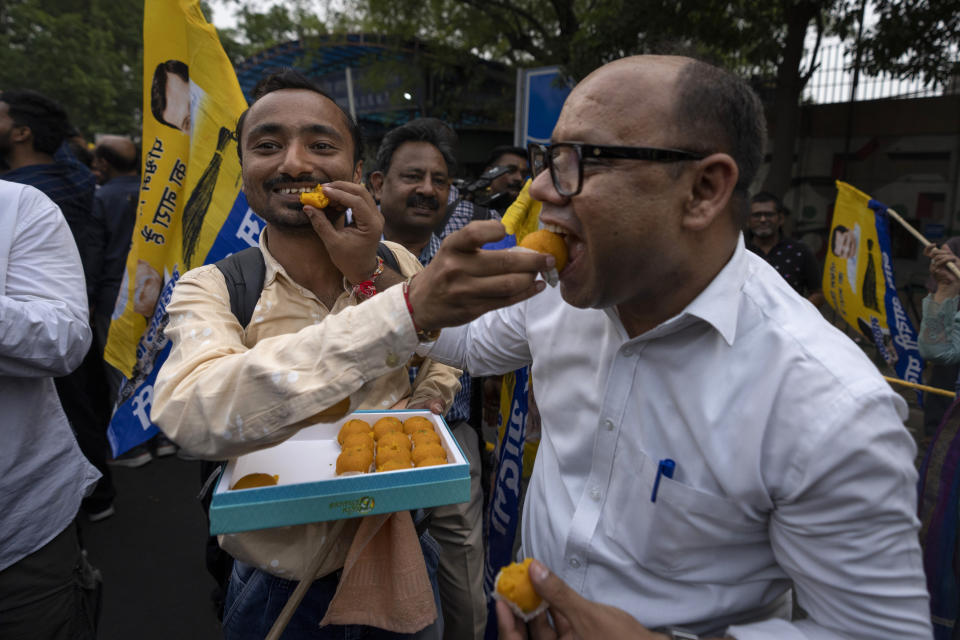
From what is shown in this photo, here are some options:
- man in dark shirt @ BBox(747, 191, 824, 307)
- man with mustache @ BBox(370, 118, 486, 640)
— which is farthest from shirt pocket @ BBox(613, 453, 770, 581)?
man in dark shirt @ BBox(747, 191, 824, 307)

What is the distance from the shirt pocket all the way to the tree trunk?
861 cm

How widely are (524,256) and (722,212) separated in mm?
551

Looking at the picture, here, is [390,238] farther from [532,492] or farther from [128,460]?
[128,460]

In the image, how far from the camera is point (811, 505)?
1.16 metres

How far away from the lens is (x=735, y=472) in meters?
1.24

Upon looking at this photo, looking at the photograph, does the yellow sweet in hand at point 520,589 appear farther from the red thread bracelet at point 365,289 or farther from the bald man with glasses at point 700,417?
the red thread bracelet at point 365,289

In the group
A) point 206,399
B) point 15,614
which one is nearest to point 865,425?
point 206,399

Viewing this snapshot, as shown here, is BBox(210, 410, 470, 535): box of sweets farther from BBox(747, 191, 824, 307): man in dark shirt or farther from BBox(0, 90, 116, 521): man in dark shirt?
BBox(747, 191, 824, 307): man in dark shirt

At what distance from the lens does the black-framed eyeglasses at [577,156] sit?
124 centimetres

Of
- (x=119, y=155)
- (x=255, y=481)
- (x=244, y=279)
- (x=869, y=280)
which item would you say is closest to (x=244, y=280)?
(x=244, y=279)

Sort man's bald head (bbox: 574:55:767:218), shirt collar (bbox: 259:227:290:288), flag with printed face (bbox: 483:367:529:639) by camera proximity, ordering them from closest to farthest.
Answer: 1. man's bald head (bbox: 574:55:767:218)
2. shirt collar (bbox: 259:227:290:288)
3. flag with printed face (bbox: 483:367:529:639)

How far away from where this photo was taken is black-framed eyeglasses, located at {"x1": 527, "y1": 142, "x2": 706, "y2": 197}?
124cm

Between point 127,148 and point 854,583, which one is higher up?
point 127,148

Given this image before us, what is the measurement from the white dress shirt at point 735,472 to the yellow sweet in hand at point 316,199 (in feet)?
2.74
